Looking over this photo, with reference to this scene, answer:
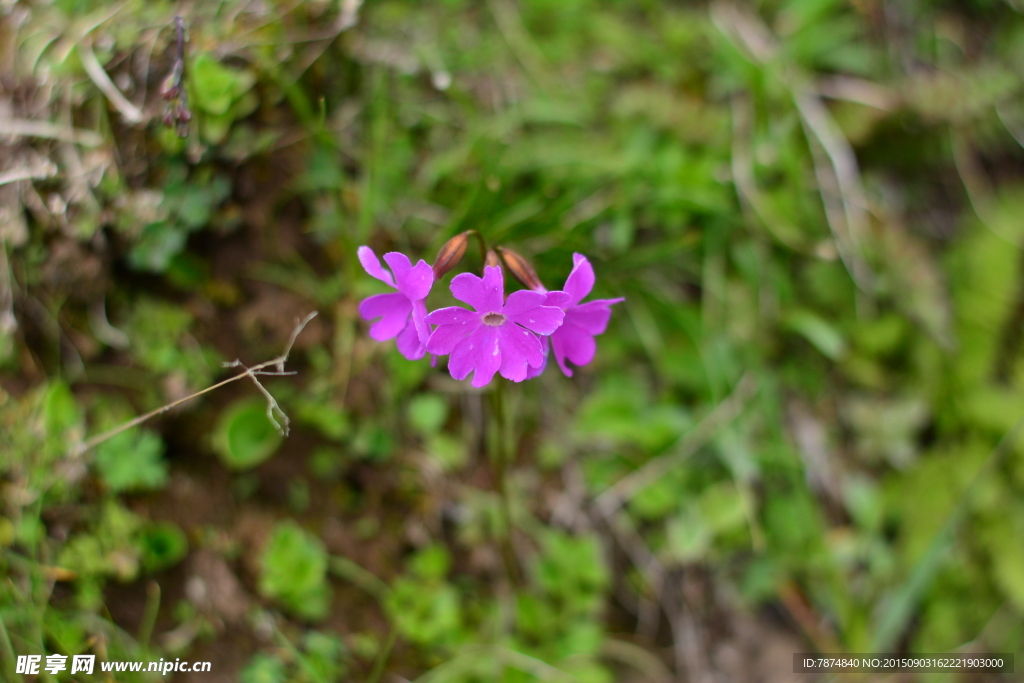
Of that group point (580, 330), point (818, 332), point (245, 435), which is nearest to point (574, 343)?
point (580, 330)

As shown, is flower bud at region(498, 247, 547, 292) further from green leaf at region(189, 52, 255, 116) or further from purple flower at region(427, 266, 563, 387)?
green leaf at region(189, 52, 255, 116)

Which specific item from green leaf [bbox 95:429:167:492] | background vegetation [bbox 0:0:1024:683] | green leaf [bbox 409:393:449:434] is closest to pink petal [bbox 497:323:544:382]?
background vegetation [bbox 0:0:1024:683]

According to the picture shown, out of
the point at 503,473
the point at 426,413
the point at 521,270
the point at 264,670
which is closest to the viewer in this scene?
the point at 521,270

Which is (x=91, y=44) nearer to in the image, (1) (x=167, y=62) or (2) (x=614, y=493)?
(1) (x=167, y=62)

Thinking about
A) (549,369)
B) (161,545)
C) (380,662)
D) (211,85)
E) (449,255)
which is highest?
(211,85)

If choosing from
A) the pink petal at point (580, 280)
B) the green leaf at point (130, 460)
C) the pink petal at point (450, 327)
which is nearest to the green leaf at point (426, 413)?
the green leaf at point (130, 460)

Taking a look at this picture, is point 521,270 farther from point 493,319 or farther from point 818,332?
point 818,332

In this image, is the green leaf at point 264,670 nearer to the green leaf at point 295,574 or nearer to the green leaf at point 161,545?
the green leaf at point 295,574

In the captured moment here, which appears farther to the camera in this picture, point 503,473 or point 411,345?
point 503,473

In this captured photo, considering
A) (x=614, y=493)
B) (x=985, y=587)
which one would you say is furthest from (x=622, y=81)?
(x=985, y=587)
